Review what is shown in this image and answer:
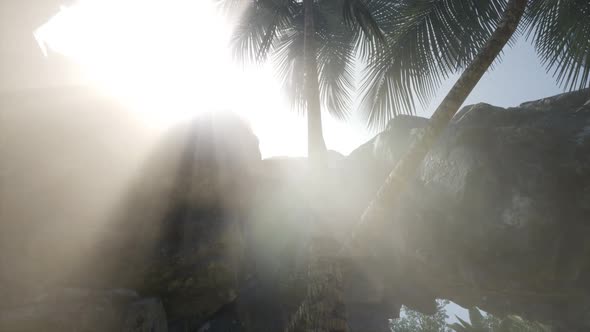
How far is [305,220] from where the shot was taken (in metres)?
10.4

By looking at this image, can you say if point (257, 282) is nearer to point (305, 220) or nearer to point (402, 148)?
point (305, 220)

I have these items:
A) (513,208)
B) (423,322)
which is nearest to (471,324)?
(423,322)

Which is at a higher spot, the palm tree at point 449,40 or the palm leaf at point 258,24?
the palm leaf at point 258,24

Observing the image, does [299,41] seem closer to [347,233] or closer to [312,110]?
[312,110]

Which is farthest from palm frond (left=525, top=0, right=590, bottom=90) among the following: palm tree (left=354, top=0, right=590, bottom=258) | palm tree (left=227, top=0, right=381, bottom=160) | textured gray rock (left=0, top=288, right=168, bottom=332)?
textured gray rock (left=0, top=288, right=168, bottom=332)

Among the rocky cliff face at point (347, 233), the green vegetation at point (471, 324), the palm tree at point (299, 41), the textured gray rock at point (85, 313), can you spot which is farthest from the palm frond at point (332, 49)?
the green vegetation at point (471, 324)

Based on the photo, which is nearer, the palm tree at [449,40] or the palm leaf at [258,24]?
the palm tree at [449,40]

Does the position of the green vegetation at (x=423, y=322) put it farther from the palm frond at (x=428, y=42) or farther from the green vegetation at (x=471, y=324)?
the palm frond at (x=428, y=42)

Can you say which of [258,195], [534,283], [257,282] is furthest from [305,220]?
[534,283]

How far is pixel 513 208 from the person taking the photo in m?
7.36

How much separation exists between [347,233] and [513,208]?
20.1ft

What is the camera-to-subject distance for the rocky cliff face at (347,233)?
167 inches

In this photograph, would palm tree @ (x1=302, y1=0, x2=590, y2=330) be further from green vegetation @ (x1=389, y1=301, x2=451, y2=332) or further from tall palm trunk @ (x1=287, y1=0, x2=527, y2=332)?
green vegetation @ (x1=389, y1=301, x2=451, y2=332)

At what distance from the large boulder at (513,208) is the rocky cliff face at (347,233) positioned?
0.12ft
